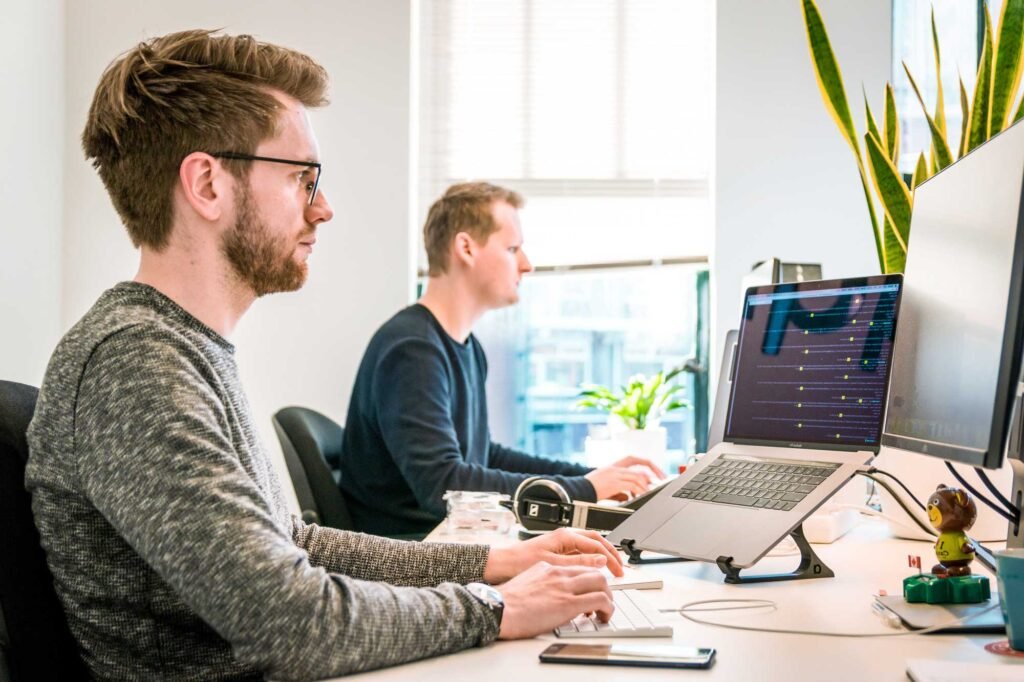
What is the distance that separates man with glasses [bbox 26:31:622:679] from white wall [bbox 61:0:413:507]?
2.20 meters

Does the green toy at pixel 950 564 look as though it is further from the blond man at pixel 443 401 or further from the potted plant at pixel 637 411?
the potted plant at pixel 637 411

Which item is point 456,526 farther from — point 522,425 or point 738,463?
point 522,425

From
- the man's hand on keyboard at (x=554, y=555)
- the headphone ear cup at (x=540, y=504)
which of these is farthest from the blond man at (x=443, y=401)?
the man's hand on keyboard at (x=554, y=555)

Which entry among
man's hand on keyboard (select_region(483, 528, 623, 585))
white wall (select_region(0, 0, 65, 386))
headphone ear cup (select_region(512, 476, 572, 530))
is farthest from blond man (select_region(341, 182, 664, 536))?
white wall (select_region(0, 0, 65, 386))

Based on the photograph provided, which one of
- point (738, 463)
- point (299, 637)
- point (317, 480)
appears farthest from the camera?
point (317, 480)

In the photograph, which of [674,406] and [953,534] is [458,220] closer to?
[674,406]

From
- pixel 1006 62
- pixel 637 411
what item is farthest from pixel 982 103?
pixel 637 411

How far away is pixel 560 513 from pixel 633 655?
2.35ft

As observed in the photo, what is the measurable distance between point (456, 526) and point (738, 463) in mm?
508

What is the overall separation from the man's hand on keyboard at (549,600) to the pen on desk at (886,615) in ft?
0.96

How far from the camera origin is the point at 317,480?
230 centimetres

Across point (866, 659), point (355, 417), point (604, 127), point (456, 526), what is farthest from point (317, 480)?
point (604, 127)

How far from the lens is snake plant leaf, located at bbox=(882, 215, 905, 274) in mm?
1782

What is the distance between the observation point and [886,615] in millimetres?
1059
